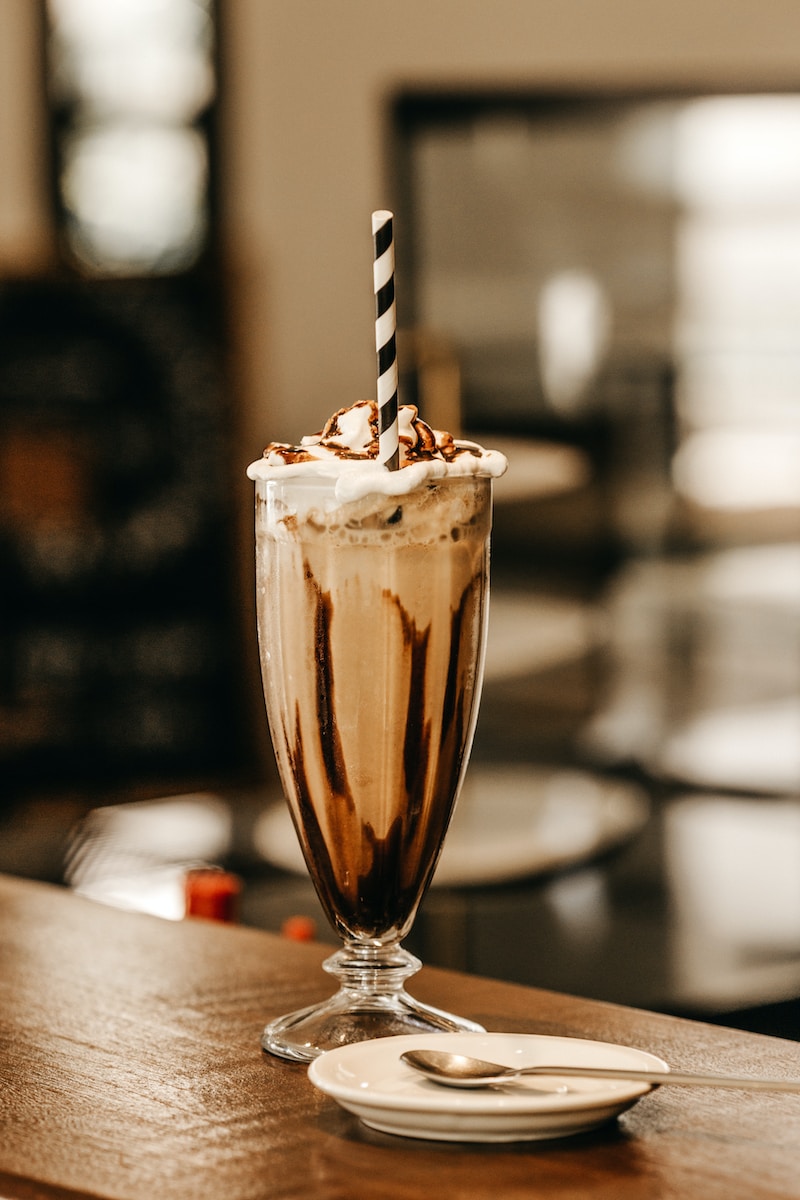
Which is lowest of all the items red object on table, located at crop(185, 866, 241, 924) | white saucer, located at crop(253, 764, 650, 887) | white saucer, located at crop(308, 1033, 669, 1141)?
white saucer, located at crop(253, 764, 650, 887)

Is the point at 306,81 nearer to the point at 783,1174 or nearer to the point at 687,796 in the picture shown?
the point at 687,796

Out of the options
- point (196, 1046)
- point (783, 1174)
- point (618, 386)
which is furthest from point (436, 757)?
point (618, 386)

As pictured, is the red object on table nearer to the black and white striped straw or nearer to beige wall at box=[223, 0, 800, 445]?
the black and white striped straw

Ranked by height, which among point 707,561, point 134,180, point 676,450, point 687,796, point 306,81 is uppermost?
point 306,81

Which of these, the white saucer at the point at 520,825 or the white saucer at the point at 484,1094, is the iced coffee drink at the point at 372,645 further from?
the white saucer at the point at 520,825

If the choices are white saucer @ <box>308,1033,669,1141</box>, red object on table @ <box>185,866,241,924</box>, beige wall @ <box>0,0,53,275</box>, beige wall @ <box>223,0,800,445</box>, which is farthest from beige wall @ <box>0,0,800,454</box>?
white saucer @ <box>308,1033,669,1141</box>

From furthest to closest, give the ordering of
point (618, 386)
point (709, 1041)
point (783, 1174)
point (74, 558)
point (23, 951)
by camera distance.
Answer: point (618, 386)
point (74, 558)
point (23, 951)
point (709, 1041)
point (783, 1174)
